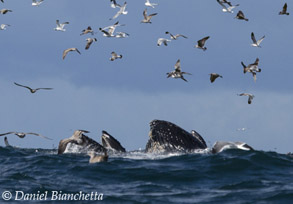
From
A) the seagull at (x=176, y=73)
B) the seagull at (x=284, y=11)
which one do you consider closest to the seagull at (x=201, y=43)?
the seagull at (x=176, y=73)

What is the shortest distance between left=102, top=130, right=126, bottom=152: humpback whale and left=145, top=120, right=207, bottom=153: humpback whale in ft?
6.78

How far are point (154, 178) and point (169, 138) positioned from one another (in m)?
3.69

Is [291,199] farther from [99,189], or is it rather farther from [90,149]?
[90,149]

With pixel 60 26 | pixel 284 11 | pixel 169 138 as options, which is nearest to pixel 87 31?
pixel 60 26

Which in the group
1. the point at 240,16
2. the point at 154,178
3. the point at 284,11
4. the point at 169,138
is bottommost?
the point at 154,178

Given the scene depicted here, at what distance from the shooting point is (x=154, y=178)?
73.7 ft

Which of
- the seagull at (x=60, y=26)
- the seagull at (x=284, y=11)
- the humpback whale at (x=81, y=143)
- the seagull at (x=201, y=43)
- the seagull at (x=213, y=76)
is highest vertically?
the seagull at (x=60, y=26)

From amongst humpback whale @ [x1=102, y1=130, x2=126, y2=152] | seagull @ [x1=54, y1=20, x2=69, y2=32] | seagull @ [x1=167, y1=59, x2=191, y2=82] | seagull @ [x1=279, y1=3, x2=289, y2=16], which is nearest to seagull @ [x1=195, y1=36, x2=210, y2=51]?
seagull @ [x1=167, y1=59, x2=191, y2=82]

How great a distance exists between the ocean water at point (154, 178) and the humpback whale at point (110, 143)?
0.54 metres

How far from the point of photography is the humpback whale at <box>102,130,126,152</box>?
27.4 meters

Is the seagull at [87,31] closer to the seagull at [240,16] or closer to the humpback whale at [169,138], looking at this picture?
the seagull at [240,16]

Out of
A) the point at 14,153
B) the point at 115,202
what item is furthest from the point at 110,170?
the point at 14,153

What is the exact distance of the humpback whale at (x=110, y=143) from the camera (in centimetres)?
2741

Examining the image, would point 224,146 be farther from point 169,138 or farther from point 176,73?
point 176,73
